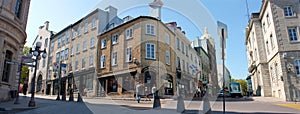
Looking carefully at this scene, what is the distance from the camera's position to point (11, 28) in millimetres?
10695

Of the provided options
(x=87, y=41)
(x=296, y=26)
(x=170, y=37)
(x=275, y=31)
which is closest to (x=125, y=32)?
(x=87, y=41)

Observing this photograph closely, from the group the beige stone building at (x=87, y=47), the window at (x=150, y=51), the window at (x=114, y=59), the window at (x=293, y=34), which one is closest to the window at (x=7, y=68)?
the beige stone building at (x=87, y=47)

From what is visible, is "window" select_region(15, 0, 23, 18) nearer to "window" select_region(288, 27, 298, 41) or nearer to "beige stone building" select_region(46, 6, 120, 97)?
"beige stone building" select_region(46, 6, 120, 97)

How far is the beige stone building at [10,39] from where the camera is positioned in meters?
10.1

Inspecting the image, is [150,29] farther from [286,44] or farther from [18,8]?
[286,44]

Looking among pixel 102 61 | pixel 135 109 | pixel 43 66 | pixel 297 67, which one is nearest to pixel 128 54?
pixel 102 61

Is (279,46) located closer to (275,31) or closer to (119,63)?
(275,31)

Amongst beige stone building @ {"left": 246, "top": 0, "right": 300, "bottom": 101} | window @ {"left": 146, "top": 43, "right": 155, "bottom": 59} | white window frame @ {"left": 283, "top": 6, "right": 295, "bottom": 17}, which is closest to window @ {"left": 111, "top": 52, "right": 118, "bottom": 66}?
window @ {"left": 146, "top": 43, "right": 155, "bottom": 59}

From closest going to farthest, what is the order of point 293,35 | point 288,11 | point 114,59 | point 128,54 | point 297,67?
point 128,54, point 114,59, point 297,67, point 293,35, point 288,11

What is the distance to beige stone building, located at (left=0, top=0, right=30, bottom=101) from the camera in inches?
399

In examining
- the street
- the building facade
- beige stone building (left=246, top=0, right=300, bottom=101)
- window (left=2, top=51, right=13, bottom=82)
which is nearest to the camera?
the street

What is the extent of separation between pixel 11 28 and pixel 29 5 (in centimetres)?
361

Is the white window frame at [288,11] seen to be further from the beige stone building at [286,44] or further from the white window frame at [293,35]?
the white window frame at [293,35]

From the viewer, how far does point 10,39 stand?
11.0 meters
